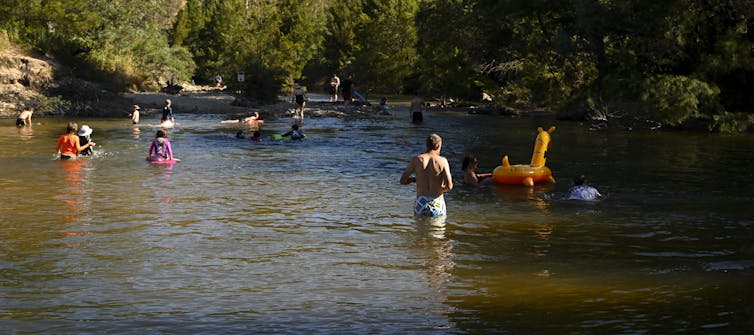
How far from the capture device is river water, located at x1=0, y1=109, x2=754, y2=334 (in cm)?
1038

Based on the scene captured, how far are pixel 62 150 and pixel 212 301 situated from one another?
57.9 feet

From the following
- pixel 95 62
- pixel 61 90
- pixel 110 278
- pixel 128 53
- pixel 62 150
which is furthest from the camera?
pixel 128 53

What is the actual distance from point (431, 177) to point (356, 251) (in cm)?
227

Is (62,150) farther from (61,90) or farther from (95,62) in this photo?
(95,62)

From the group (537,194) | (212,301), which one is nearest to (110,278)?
(212,301)

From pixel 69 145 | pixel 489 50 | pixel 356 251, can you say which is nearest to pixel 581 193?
pixel 356 251

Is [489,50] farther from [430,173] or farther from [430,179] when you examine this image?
[430,173]

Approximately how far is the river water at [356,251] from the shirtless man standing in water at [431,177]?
1.20ft

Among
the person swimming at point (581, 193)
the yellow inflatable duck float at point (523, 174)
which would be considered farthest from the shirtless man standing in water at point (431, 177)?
the yellow inflatable duck float at point (523, 174)

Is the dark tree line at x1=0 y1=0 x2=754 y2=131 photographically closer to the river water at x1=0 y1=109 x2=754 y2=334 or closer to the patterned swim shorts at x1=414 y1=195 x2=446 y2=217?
the river water at x1=0 y1=109 x2=754 y2=334

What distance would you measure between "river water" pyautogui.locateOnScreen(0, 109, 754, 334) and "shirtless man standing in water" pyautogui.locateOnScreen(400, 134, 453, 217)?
367 mm

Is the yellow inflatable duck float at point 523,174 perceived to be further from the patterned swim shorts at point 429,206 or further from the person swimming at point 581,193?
the patterned swim shorts at point 429,206

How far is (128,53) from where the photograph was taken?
69.8m

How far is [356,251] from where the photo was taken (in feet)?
46.5
